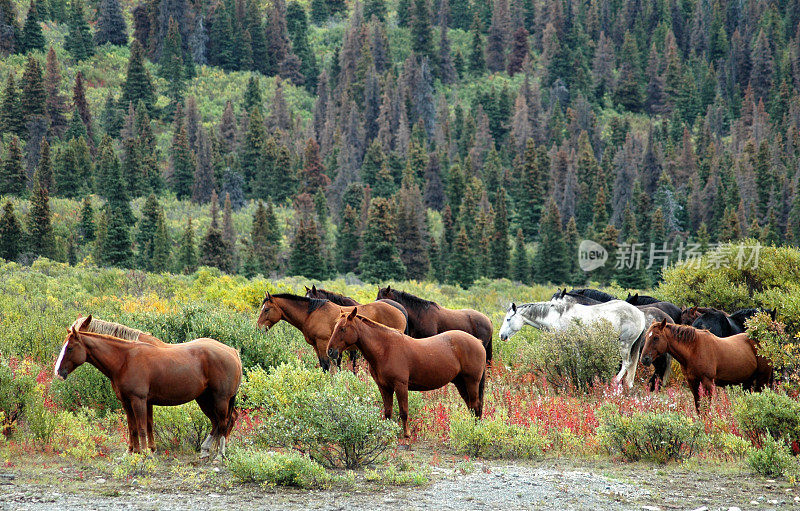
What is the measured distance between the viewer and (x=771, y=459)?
391 inches

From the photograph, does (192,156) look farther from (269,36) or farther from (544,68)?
(544,68)

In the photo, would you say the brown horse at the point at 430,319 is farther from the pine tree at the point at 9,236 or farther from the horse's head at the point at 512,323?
the pine tree at the point at 9,236

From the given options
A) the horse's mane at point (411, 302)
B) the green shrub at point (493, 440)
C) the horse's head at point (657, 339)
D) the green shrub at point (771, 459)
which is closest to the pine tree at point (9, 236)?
the horse's mane at point (411, 302)

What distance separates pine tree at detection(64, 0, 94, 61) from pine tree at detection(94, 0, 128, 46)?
7.94 m

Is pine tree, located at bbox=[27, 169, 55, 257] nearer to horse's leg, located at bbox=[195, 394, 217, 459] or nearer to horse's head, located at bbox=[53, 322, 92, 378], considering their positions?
horse's leg, located at bbox=[195, 394, 217, 459]

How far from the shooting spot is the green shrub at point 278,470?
9203 mm

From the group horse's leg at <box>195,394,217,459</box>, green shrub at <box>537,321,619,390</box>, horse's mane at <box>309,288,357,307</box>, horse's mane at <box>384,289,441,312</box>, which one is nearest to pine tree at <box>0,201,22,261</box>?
horse's mane at <box>309,288,357,307</box>

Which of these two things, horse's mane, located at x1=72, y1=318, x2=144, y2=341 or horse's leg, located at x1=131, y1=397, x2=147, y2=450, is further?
horse's mane, located at x1=72, y1=318, x2=144, y2=341

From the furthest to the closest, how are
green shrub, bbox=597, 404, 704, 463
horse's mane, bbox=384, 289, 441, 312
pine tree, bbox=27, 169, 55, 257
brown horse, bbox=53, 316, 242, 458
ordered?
pine tree, bbox=27, 169, 55, 257 < horse's mane, bbox=384, 289, 441, 312 < green shrub, bbox=597, 404, 704, 463 < brown horse, bbox=53, 316, 242, 458

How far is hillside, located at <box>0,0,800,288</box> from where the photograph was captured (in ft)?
254

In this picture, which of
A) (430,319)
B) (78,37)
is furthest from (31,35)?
(430,319)

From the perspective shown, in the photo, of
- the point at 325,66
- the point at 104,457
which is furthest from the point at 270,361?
the point at 325,66

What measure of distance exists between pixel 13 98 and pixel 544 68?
106966 millimetres

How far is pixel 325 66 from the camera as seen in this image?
159 meters
